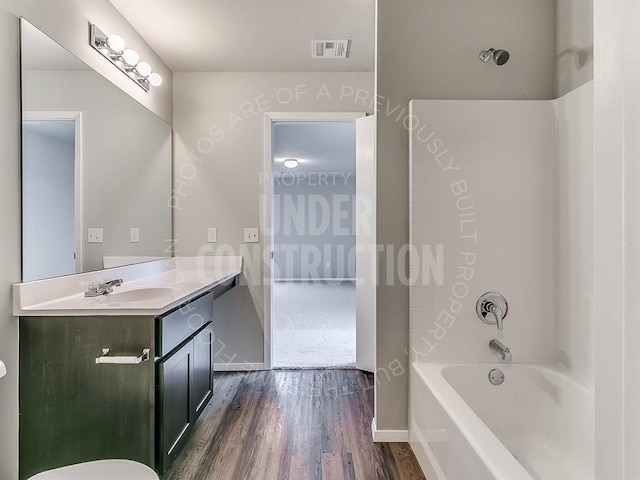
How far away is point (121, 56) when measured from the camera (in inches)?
80.7

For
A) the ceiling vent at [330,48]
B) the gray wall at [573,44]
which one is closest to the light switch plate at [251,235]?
the ceiling vent at [330,48]

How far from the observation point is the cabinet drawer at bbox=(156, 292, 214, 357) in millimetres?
1456

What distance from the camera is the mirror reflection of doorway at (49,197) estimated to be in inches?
57.2

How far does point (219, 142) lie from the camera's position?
2.82 metres

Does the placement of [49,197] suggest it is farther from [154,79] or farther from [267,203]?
[267,203]

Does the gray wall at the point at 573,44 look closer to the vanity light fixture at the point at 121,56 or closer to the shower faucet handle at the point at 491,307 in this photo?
the shower faucet handle at the point at 491,307

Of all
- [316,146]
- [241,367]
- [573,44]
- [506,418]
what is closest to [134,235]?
[241,367]

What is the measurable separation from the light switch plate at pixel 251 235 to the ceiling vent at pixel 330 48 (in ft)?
4.62

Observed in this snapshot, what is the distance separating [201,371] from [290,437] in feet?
2.06

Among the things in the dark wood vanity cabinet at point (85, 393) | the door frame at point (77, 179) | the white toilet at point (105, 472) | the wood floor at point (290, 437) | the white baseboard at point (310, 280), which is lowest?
the wood floor at point (290, 437)

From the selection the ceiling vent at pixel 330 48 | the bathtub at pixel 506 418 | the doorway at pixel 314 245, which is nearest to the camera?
the bathtub at pixel 506 418

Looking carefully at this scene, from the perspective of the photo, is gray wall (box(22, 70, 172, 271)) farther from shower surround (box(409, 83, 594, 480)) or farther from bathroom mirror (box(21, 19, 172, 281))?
shower surround (box(409, 83, 594, 480))

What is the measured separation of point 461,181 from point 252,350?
2046 millimetres

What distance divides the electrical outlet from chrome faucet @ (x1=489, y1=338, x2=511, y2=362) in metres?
2.25
